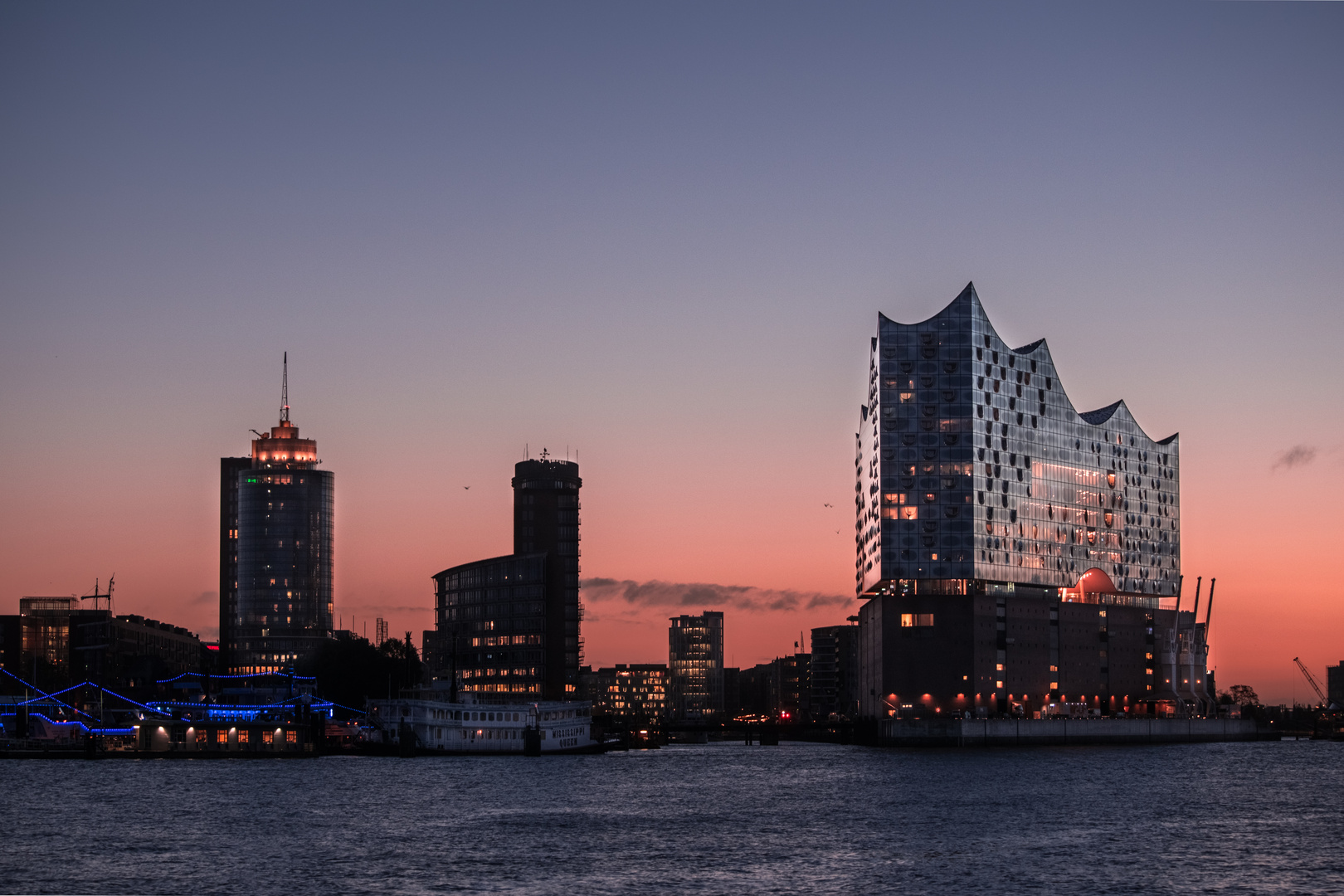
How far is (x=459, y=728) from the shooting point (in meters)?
182

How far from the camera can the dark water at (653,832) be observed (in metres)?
75.1

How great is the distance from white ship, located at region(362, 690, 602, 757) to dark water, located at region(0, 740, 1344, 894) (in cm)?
2052

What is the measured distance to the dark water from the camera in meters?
75.1

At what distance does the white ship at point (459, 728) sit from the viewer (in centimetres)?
17825

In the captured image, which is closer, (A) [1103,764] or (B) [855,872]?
(B) [855,872]

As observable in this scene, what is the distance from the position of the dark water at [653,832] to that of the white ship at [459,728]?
20.5m

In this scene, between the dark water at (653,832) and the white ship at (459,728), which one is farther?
the white ship at (459,728)

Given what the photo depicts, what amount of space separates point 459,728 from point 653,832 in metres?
87.4

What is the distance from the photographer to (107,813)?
10450 centimetres

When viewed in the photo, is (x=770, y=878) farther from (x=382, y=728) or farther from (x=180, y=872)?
(x=382, y=728)

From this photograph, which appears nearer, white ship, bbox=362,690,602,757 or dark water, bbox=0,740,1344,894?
dark water, bbox=0,740,1344,894

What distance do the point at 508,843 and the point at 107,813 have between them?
1266 inches

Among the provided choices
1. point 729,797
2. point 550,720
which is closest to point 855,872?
point 729,797

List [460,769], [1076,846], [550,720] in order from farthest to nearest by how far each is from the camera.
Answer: [550,720]
[460,769]
[1076,846]
